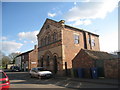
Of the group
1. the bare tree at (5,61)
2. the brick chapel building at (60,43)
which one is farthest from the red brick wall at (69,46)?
the bare tree at (5,61)

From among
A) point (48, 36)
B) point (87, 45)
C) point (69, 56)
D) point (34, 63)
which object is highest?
point (48, 36)

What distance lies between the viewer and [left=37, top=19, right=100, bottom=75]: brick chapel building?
63.8 ft

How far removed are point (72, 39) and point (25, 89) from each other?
1382 centimetres

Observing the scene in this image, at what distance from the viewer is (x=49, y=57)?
22219 millimetres

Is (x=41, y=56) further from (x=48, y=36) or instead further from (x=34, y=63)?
(x=34, y=63)

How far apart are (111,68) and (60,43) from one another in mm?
9158

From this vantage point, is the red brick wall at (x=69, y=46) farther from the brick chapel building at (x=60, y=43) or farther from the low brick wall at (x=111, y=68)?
the low brick wall at (x=111, y=68)

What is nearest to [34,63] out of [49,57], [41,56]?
[41,56]

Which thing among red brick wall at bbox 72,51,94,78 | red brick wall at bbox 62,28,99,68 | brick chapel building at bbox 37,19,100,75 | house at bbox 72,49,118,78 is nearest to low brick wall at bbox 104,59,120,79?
house at bbox 72,49,118,78

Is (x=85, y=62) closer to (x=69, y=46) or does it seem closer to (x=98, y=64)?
(x=98, y=64)

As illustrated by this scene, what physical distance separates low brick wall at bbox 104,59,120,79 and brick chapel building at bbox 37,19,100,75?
22.9 ft

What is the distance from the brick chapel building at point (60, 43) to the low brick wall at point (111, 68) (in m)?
6.97

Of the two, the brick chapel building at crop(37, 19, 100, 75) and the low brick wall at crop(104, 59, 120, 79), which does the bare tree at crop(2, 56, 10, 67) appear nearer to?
the brick chapel building at crop(37, 19, 100, 75)

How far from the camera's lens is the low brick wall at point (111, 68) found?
12570 mm
